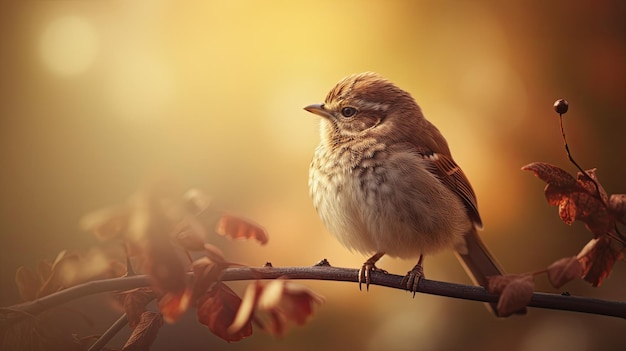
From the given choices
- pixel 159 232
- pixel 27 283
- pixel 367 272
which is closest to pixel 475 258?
pixel 367 272

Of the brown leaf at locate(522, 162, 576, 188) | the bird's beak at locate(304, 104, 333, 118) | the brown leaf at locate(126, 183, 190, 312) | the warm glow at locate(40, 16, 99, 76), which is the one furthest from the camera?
the warm glow at locate(40, 16, 99, 76)

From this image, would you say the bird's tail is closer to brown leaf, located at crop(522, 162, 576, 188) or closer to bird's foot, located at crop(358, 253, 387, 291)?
bird's foot, located at crop(358, 253, 387, 291)

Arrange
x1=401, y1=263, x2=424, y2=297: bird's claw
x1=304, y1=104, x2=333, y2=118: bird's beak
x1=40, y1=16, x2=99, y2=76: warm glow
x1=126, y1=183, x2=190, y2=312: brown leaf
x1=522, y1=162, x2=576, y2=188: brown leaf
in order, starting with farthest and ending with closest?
x1=40, y1=16, x2=99, y2=76: warm glow < x1=304, y1=104, x2=333, y2=118: bird's beak < x1=401, y1=263, x2=424, y2=297: bird's claw < x1=522, y1=162, x2=576, y2=188: brown leaf < x1=126, y1=183, x2=190, y2=312: brown leaf

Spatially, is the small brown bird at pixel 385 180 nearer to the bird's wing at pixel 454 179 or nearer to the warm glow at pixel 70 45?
the bird's wing at pixel 454 179

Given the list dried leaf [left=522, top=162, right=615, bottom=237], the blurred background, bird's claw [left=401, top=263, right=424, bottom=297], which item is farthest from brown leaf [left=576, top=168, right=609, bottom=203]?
the blurred background

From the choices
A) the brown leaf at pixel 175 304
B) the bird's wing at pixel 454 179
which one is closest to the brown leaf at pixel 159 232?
the brown leaf at pixel 175 304

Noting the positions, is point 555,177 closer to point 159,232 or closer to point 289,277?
point 289,277

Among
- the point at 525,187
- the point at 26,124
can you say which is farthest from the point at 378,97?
the point at 26,124
